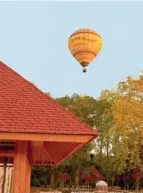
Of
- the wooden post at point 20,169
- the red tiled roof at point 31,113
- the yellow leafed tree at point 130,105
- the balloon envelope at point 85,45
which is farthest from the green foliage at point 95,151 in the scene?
the wooden post at point 20,169

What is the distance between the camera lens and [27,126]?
5172 mm

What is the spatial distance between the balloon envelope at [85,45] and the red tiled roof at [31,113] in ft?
8.04

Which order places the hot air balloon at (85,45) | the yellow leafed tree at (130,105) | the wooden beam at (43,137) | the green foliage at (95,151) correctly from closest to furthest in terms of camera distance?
1. the wooden beam at (43,137)
2. the hot air balloon at (85,45)
3. the yellow leafed tree at (130,105)
4. the green foliage at (95,151)

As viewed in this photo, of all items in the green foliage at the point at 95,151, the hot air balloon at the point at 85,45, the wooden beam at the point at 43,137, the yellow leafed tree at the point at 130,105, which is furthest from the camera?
the green foliage at the point at 95,151

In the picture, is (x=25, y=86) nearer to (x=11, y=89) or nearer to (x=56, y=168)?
(x=11, y=89)

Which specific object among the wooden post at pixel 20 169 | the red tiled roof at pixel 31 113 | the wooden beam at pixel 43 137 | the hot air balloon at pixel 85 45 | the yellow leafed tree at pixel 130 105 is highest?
the yellow leafed tree at pixel 130 105

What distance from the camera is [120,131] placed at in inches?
972

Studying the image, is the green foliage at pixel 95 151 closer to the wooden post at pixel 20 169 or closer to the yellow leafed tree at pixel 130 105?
the yellow leafed tree at pixel 130 105

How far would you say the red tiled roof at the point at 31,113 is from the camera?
517cm

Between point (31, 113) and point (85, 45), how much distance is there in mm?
3382

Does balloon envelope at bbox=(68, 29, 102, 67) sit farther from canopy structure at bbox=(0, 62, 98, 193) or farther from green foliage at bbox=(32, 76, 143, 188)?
green foliage at bbox=(32, 76, 143, 188)

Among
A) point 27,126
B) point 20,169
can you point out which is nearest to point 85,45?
point 27,126

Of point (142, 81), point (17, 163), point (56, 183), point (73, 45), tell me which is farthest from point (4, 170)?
point (56, 183)

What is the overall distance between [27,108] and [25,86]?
721mm
